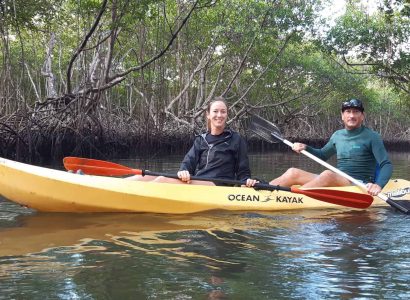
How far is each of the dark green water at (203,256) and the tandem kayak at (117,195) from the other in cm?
8

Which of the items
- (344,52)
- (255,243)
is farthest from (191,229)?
(344,52)

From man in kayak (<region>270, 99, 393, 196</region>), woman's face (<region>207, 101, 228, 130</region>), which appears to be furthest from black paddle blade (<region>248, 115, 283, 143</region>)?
woman's face (<region>207, 101, 228, 130</region>)

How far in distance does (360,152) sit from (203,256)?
2129mm

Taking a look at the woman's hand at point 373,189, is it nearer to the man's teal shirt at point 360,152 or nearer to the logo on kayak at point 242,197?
the man's teal shirt at point 360,152

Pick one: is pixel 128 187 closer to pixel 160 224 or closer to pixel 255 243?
pixel 160 224

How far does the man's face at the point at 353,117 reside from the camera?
13.6ft

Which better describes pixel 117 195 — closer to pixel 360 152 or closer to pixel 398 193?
pixel 360 152

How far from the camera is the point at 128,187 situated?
12.2 feet

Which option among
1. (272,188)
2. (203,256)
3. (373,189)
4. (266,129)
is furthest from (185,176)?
(266,129)

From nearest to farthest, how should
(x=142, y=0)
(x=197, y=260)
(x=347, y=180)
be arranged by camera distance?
(x=197, y=260), (x=347, y=180), (x=142, y=0)

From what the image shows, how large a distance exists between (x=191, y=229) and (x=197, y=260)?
2.65ft

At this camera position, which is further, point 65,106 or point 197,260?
point 65,106

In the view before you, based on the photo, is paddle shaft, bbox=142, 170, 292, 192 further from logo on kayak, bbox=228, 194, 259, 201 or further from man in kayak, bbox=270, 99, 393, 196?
man in kayak, bbox=270, 99, 393, 196

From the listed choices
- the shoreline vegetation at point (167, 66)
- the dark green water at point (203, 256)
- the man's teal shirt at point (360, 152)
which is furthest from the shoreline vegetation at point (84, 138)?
the man's teal shirt at point (360, 152)
